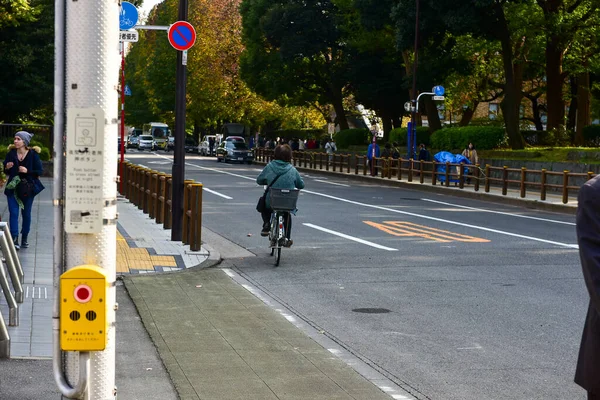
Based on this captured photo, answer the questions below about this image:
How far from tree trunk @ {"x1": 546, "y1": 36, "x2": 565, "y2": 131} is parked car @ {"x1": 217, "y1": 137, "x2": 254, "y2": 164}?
22877mm

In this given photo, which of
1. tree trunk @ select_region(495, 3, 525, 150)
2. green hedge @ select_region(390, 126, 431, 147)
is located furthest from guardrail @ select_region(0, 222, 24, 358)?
green hedge @ select_region(390, 126, 431, 147)

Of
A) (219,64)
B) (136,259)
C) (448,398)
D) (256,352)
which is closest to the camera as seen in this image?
(448,398)

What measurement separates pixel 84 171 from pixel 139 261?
31.9 feet

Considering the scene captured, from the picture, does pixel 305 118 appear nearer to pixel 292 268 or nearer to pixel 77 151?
pixel 292 268

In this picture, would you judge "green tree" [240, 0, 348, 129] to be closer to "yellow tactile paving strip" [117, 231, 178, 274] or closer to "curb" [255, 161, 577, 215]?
"curb" [255, 161, 577, 215]

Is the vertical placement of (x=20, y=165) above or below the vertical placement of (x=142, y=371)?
above

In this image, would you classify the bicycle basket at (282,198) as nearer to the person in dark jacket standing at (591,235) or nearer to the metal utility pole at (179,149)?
the metal utility pole at (179,149)

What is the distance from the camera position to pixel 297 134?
289 ft

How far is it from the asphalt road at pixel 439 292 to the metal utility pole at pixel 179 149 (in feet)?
4.08

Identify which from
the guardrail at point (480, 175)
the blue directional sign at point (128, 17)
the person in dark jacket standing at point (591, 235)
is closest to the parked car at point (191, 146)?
the guardrail at point (480, 175)

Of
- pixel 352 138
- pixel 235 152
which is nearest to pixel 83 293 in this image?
pixel 235 152

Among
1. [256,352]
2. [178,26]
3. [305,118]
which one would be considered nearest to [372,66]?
[305,118]

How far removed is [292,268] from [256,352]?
5965mm

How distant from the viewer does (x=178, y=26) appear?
661 inches
